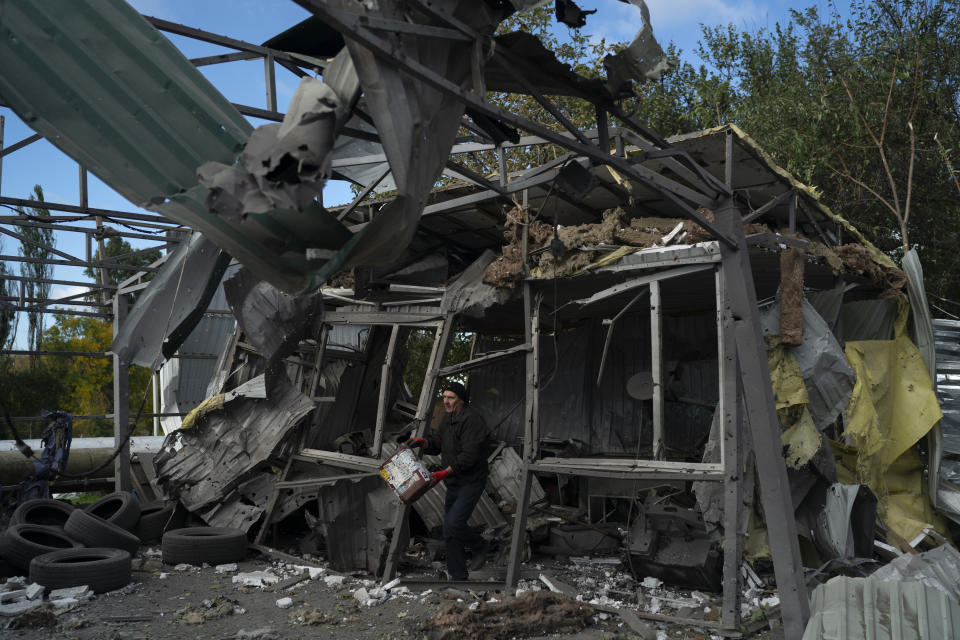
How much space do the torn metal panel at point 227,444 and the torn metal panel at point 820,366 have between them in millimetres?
6455

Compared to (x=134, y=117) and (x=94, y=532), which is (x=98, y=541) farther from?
(x=134, y=117)

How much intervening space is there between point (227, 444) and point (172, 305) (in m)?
4.95

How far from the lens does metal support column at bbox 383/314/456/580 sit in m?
8.85

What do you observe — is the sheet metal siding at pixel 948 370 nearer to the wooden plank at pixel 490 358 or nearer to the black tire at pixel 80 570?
the wooden plank at pixel 490 358

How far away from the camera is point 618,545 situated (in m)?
10.5

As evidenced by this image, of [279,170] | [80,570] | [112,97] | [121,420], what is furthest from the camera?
[121,420]

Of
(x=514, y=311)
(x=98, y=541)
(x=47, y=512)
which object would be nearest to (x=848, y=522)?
(x=514, y=311)

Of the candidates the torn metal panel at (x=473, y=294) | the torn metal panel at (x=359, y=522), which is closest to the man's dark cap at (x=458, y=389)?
the torn metal panel at (x=473, y=294)

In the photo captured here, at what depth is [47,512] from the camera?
10406 mm

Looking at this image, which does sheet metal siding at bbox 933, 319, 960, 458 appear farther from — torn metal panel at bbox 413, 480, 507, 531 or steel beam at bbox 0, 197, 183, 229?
steel beam at bbox 0, 197, 183, 229

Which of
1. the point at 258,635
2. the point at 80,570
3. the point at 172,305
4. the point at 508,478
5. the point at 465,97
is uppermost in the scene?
the point at 465,97

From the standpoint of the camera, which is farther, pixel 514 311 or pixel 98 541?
pixel 514 311

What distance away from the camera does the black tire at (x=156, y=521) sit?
10992 millimetres

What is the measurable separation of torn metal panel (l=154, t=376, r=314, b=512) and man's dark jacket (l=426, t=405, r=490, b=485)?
8.79 ft
